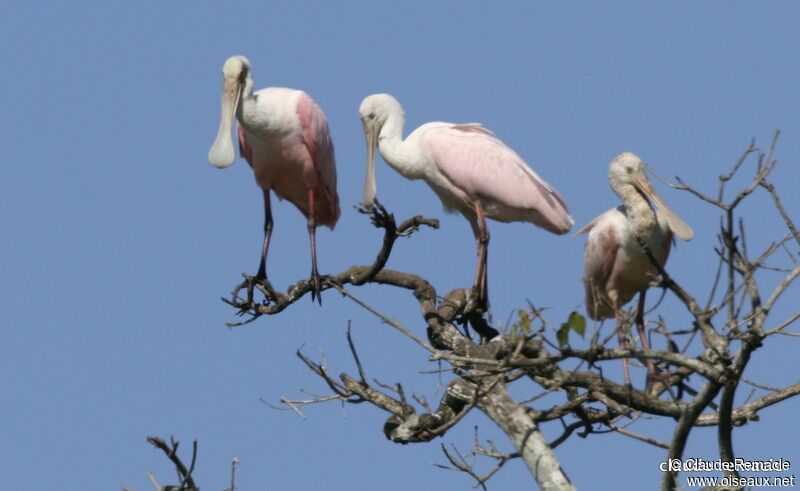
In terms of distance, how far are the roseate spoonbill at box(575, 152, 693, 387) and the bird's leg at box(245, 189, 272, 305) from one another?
9.42 feet

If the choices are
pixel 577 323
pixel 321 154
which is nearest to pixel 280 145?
pixel 321 154

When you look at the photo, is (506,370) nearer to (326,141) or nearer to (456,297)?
(456,297)

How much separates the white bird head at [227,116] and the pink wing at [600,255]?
329cm

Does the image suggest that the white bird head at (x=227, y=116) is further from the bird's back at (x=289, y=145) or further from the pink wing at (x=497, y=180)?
the pink wing at (x=497, y=180)

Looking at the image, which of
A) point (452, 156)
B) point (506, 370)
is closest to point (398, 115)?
point (452, 156)

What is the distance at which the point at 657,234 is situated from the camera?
44.9 feet

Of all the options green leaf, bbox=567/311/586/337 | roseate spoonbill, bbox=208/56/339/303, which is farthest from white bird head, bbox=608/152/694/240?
green leaf, bbox=567/311/586/337

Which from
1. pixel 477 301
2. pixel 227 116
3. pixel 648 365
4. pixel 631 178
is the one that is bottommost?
pixel 648 365

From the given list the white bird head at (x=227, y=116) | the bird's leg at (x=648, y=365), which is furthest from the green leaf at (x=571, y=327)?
the white bird head at (x=227, y=116)

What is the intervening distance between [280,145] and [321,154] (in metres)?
0.45

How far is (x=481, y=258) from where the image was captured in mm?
14141

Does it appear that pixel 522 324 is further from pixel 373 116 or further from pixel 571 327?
pixel 373 116

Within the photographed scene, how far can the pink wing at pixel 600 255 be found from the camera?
544 inches

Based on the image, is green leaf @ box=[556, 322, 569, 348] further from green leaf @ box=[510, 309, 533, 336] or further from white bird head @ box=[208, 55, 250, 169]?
white bird head @ box=[208, 55, 250, 169]
